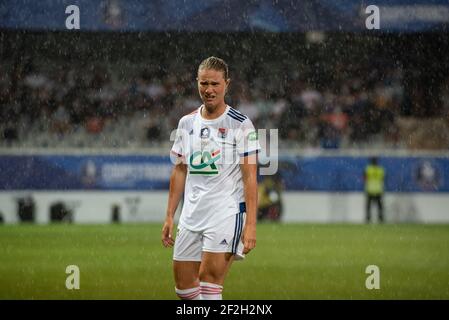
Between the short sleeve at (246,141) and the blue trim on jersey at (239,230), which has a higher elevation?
the short sleeve at (246,141)

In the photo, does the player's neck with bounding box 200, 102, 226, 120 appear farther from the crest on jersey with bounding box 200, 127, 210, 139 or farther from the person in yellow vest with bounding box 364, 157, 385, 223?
the person in yellow vest with bounding box 364, 157, 385, 223

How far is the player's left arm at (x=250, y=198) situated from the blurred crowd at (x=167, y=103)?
12.8 m

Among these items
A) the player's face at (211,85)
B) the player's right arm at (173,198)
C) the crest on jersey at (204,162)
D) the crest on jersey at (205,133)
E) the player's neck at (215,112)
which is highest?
the player's face at (211,85)

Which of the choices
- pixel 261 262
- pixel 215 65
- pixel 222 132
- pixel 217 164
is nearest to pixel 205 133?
pixel 222 132

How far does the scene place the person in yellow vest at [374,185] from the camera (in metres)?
17.2

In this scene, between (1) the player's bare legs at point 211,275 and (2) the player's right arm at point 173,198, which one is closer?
(1) the player's bare legs at point 211,275

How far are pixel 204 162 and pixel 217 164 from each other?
0.30 feet

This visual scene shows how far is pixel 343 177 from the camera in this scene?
1747 cm

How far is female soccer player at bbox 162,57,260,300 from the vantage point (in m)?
5.76

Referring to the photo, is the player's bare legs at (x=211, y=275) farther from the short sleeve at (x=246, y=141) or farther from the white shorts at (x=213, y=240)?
the short sleeve at (x=246, y=141)

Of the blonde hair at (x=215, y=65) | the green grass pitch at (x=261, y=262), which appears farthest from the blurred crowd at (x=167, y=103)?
the blonde hair at (x=215, y=65)

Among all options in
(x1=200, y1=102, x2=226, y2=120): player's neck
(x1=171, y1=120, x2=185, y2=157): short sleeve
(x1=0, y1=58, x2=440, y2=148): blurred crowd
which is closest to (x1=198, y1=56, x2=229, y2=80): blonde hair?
(x1=200, y1=102, x2=226, y2=120): player's neck

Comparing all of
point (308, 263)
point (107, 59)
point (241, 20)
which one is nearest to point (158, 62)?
point (107, 59)
